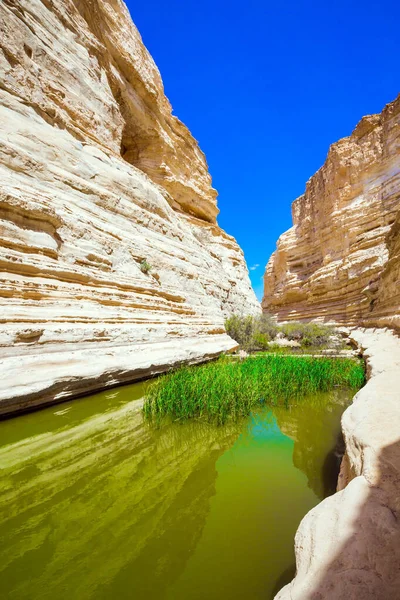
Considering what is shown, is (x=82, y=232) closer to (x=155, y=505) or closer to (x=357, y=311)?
(x=155, y=505)

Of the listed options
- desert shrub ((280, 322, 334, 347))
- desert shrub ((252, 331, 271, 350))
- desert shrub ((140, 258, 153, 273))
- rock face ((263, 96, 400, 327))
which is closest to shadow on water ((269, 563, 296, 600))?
desert shrub ((140, 258, 153, 273))

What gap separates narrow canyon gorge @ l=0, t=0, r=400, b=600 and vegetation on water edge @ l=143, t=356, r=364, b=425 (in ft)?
1.89

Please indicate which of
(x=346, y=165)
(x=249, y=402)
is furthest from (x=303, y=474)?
(x=346, y=165)

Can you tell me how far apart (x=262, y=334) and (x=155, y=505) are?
39.7ft

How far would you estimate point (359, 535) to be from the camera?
1.17m

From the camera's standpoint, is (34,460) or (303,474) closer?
(303,474)

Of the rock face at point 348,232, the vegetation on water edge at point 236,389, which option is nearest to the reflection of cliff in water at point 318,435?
the vegetation on water edge at point 236,389

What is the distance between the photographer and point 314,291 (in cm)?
2367

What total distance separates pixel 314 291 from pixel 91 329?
21.4m

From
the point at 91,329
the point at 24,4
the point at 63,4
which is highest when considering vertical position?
the point at 63,4

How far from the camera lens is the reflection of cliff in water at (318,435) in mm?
2725

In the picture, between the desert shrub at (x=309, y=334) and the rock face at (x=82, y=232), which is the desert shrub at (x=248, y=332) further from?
the rock face at (x=82, y=232)

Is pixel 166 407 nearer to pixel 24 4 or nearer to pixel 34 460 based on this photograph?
pixel 34 460

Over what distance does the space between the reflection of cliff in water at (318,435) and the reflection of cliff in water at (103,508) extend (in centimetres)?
88
